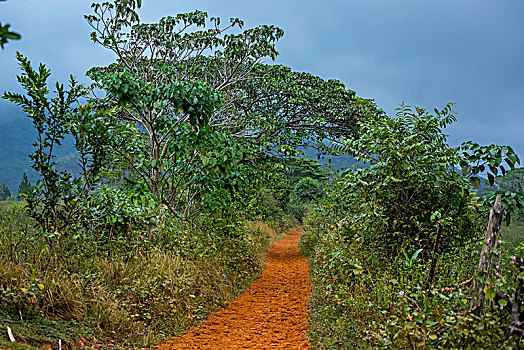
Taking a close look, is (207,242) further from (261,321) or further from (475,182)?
(475,182)

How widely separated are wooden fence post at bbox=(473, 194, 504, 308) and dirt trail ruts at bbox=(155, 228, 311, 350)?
2.36m

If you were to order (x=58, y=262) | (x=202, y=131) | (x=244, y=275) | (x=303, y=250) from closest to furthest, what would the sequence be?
(x=58, y=262) < (x=202, y=131) < (x=244, y=275) < (x=303, y=250)

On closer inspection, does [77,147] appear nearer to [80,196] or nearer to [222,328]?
[80,196]

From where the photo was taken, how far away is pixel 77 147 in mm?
4668

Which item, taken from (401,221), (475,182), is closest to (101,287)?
(401,221)

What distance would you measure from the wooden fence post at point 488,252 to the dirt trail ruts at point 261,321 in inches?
93.0

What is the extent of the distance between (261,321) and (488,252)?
12.1ft

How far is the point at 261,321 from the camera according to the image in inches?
212

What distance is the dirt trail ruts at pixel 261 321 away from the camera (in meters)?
4.42

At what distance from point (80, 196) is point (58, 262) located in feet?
3.03

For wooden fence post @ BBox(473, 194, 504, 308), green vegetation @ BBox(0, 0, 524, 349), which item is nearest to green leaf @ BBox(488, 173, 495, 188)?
green vegetation @ BBox(0, 0, 524, 349)

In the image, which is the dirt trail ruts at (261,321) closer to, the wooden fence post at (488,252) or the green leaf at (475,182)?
the wooden fence post at (488,252)

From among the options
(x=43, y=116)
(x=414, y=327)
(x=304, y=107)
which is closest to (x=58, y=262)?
(x=43, y=116)

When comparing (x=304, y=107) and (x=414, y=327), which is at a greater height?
(x=304, y=107)
